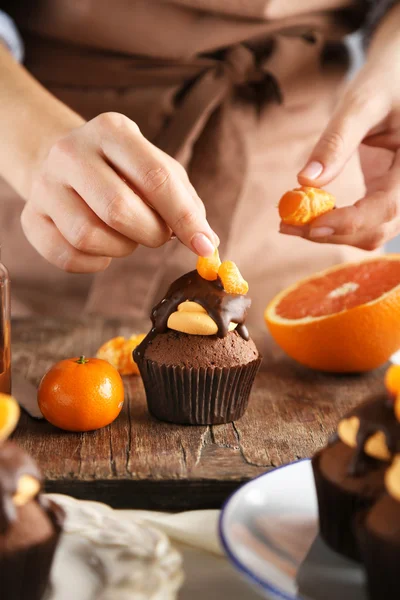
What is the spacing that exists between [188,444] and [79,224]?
55 cm

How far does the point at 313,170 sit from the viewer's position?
187 centimetres

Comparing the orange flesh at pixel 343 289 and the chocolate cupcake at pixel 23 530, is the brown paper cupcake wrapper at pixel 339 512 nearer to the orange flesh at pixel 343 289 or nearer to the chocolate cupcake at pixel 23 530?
the chocolate cupcake at pixel 23 530

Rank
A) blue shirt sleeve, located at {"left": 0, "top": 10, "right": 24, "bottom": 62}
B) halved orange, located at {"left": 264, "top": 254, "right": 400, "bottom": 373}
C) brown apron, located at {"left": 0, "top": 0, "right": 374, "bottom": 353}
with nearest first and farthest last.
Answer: halved orange, located at {"left": 264, "top": 254, "right": 400, "bottom": 373}, blue shirt sleeve, located at {"left": 0, "top": 10, "right": 24, "bottom": 62}, brown apron, located at {"left": 0, "top": 0, "right": 374, "bottom": 353}

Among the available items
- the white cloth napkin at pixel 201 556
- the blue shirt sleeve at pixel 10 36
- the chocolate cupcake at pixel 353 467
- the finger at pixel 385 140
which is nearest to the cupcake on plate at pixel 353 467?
the chocolate cupcake at pixel 353 467

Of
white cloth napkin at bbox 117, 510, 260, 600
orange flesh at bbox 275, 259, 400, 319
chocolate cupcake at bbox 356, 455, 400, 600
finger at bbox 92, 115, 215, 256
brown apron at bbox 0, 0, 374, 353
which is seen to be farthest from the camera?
brown apron at bbox 0, 0, 374, 353

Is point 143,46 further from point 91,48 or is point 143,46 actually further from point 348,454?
point 348,454

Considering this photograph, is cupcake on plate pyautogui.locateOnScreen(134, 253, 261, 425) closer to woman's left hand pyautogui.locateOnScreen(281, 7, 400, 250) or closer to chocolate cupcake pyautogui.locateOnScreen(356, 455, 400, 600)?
woman's left hand pyautogui.locateOnScreen(281, 7, 400, 250)

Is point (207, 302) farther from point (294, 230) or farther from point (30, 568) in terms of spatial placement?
point (30, 568)

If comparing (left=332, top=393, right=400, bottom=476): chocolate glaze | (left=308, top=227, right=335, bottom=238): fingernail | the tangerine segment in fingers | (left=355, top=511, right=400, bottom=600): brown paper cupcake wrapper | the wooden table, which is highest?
(left=332, top=393, right=400, bottom=476): chocolate glaze

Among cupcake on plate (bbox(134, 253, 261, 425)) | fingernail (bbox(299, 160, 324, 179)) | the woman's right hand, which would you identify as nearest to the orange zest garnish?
cupcake on plate (bbox(134, 253, 261, 425))

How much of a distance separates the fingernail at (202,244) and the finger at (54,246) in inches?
11.9

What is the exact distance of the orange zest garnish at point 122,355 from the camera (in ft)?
6.90

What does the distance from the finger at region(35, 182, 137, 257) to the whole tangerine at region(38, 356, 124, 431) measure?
10.7 inches

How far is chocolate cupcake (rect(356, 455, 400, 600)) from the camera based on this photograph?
0.96 meters
